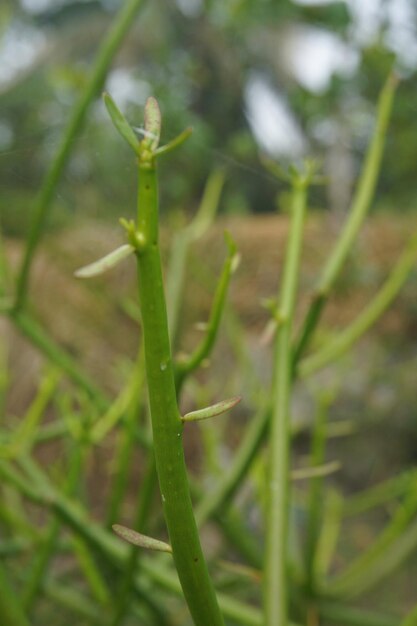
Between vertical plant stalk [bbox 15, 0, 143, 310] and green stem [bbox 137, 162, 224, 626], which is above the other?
vertical plant stalk [bbox 15, 0, 143, 310]

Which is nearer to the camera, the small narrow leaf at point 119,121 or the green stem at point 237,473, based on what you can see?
the small narrow leaf at point 119,121

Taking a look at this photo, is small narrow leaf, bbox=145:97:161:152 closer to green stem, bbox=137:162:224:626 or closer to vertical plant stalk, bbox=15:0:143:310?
green stem, bbox=137:162:224:626

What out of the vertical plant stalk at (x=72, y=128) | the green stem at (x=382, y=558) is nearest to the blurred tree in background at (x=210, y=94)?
the vertical plant stalk at (x=72, y=128)

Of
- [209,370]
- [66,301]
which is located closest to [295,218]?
[209,370]

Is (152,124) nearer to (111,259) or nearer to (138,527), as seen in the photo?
(111,259)

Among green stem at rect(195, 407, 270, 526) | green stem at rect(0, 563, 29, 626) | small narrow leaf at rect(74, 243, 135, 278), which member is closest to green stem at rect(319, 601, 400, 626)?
green stem at rect(195, 407, 270, 526)

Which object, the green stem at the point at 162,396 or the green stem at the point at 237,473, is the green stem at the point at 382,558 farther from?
the green stem at the point at 162,396
